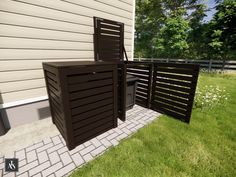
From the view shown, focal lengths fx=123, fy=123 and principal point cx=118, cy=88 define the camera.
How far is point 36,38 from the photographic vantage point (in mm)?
2531

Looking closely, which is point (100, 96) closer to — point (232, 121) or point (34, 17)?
point (34, 17)

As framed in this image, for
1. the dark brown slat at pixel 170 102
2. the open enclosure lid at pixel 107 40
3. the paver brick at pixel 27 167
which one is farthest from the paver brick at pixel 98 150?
the open enclosure lid at pixel 107 40

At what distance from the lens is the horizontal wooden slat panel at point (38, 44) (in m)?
2.28

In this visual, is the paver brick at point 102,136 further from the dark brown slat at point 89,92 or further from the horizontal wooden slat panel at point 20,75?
the horizontal wooden slat panel at point 20,75

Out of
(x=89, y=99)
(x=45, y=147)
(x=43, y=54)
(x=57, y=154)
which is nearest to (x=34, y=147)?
(x=45, y=147)

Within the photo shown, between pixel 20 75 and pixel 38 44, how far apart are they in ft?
2.41

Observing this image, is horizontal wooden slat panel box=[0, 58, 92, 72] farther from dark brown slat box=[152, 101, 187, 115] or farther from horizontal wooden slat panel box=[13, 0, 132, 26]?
dark brown slat box=[152, 101, 187, 115]

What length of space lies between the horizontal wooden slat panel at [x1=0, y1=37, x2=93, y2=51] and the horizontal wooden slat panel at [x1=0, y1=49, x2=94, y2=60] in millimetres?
77

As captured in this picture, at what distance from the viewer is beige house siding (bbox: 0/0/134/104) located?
7.50 ft

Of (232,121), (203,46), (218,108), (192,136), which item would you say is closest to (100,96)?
(192,136)

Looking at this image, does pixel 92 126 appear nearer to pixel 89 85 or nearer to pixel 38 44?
pixel 89 85

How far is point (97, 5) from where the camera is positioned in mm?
3242

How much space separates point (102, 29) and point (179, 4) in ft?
54.2

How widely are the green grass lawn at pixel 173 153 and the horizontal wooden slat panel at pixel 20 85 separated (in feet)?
6.67
